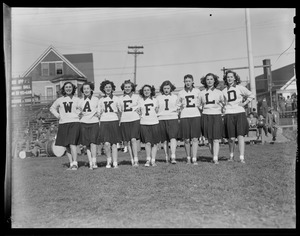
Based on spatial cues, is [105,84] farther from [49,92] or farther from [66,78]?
[49,92]

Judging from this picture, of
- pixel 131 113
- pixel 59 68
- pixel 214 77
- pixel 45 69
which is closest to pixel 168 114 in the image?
pixel 131 113

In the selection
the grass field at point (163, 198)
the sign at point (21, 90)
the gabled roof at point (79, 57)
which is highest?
the gabled roof at point (79, 57)

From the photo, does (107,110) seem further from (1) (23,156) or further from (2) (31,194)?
(2) (31,194)

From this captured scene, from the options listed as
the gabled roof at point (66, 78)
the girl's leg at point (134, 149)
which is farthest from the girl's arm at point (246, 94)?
the gabled roof at point (66, 78)

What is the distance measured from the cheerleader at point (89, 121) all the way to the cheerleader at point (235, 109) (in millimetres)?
2317

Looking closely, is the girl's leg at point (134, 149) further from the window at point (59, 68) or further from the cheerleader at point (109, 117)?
the window at point (59, 68)

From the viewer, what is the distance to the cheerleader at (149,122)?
247 inches

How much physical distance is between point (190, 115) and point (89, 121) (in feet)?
5.96

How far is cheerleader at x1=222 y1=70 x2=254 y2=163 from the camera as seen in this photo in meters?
6.00

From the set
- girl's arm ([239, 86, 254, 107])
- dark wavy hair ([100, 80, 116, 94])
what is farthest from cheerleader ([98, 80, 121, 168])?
girl's arm ([239, 86, 254, 107])

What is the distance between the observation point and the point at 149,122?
247 inches

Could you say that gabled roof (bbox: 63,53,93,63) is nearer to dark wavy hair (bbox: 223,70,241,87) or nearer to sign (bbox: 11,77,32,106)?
sign (bbox: 11,77,32,106)

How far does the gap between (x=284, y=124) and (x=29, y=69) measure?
15.8 feet

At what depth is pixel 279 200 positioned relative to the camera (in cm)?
430
